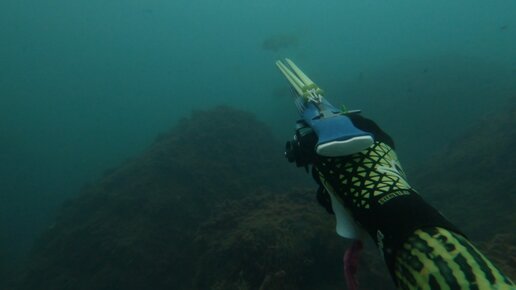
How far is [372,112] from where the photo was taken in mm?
23969

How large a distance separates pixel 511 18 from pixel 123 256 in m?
106

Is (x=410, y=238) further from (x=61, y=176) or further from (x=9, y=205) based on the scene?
(x=61, y=176)

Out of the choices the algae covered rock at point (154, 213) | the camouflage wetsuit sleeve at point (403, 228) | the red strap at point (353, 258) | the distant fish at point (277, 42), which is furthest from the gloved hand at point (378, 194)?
the distant fish at point (277, 42)

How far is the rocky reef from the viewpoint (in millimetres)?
5348

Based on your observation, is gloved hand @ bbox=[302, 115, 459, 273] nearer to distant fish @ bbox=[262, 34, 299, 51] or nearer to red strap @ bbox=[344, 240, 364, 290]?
red strap @ bbox=[344, 240, 364, 290]

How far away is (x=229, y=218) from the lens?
274 inches

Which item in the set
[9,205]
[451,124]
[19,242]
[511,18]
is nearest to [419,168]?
[451,124]

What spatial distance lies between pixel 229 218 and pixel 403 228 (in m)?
6.20

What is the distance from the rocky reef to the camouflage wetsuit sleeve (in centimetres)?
370

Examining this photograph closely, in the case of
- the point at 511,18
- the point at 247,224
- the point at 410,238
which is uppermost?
the point at 410,238

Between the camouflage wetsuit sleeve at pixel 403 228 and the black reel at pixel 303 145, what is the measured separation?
5.0 inches

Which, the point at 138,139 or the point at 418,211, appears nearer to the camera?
the point at 418,211

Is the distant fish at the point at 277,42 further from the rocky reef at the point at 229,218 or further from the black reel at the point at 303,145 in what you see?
the black reel at the point at 303,145

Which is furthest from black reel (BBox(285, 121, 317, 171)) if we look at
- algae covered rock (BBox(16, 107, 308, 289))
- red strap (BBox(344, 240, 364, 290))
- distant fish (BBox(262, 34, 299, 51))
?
distant fish (BBox(262, 34, 299, 51))
